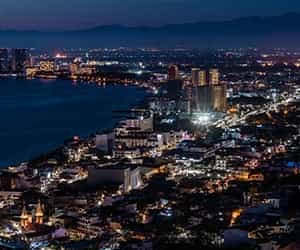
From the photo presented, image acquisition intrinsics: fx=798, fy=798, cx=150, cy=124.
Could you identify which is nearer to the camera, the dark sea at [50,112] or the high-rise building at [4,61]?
the dark sea at [50,112]

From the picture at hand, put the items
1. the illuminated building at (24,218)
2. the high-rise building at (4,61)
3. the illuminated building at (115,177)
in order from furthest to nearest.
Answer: the high-rise building at (4,61)
the illuminated building at (115,177)
the illuminated building at (24,218)

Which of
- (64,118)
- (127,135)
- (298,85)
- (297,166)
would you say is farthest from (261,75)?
(297,166)

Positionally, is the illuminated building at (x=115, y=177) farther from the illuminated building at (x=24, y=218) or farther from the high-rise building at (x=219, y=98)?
the high-rise building at (x=219, y=98)

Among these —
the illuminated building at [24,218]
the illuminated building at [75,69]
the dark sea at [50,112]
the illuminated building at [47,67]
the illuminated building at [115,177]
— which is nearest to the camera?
the illuminated building at [24,218]

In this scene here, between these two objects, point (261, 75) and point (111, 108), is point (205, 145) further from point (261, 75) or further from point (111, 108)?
point (261, 75)

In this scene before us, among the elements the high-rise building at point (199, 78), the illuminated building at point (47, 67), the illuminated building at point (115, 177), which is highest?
the high-rise building at point (199, 78)

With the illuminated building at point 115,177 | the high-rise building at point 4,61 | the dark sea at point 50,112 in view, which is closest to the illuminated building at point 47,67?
the high-rise building at point 4,61

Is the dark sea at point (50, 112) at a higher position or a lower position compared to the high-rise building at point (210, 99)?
lower

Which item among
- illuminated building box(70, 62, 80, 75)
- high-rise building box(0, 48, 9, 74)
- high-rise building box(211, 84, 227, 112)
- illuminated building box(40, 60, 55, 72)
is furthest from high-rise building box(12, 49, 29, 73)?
high-rise building box(211, 84, 227, 112)

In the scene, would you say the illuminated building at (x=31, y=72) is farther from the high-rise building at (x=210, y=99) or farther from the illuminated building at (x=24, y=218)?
the illuminated building at (x=24, y=218)
